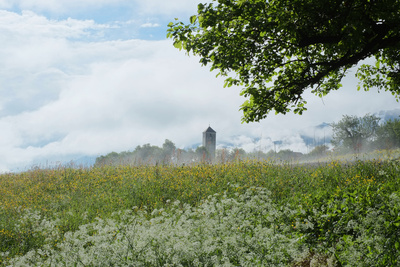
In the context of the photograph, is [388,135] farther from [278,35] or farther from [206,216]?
[206,216]

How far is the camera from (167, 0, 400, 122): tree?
Answer: 8.75 m

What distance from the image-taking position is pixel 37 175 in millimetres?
18703

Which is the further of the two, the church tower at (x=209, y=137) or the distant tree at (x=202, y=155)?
the church tower at (x=209, y=137)

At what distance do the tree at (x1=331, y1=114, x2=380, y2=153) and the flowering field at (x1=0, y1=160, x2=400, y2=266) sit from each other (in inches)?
1502

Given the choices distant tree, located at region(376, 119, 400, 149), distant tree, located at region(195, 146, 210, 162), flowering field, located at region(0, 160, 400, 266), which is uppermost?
distant tree, located at region(376, 119, 400, 149)

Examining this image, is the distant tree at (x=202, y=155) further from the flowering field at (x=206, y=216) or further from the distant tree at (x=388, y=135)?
the distant tree at (x=388, y=135)

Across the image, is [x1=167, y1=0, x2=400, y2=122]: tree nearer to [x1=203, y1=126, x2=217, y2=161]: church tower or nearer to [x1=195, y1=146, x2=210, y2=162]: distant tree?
[x1=195, y1=146, x2=210, y2=162]: distant tree

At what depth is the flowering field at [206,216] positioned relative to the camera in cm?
596

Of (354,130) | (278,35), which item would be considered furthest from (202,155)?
(354,130)

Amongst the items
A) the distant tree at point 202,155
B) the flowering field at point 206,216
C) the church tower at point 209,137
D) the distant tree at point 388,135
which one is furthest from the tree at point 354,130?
the church tower at point 209,137

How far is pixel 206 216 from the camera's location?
326 inches

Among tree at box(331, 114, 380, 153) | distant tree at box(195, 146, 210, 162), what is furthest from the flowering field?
tree at box(331, 114, 380, 153)

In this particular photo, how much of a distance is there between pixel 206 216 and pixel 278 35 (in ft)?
17.9

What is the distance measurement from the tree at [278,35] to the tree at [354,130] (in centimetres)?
4137
